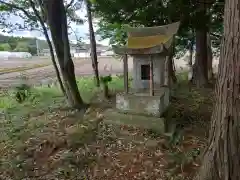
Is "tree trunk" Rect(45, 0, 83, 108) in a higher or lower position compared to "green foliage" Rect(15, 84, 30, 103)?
higher

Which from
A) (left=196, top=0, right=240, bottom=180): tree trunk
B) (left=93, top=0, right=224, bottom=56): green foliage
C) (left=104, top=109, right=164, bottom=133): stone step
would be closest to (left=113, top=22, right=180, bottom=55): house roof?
(left=104, top=109, right=164, bottom=133): stone step

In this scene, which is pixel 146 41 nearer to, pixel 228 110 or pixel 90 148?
pixel 90 148

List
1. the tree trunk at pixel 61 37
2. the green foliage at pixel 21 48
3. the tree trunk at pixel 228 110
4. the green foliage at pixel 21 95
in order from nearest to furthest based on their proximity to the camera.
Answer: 1. the tree trunk at pixel 228 110
2. the tree trunk at pixel 61 37
3. the green foliage at pixel 21 95
4. the green foliage at pixel 21 48

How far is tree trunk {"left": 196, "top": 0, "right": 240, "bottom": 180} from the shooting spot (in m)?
2.88

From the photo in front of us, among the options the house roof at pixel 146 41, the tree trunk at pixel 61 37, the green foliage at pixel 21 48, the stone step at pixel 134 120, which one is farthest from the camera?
the green foliage at pixel 21 48

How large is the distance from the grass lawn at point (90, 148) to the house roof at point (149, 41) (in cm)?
159

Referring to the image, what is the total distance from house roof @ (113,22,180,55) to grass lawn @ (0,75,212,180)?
1587 millimetres

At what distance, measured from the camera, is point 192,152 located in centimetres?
470

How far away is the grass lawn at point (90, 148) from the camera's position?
4.34 meters

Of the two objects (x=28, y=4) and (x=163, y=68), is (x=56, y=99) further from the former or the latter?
(x=163, y=68)

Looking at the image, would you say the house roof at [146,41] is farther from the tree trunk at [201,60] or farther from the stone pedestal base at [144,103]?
the tree trunk at [201,60]

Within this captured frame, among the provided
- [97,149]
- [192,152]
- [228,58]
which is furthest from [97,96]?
[228,58]

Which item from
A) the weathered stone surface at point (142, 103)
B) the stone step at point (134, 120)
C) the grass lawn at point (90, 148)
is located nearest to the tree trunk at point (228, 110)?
the grass lawn at point (90, 148)

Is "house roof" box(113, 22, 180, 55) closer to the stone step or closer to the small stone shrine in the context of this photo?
the small stone shrine
